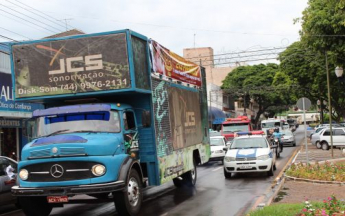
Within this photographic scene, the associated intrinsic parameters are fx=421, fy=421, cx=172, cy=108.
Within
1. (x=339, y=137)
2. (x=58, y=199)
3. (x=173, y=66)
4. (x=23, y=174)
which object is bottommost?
(x=339, y=137)

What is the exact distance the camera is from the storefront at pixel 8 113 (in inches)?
679

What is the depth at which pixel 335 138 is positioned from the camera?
2925cm

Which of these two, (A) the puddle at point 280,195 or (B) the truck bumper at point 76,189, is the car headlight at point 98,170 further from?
(A) the puddle at point 280,195

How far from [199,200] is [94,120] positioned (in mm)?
3793

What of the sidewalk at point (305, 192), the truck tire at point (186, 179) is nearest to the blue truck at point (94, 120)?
the truck tire at point (186, 179)

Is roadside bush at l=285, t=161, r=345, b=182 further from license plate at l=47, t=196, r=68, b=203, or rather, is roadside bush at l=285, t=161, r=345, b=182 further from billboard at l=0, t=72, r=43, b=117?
billboard at l=0, t=72, r=43, b=117

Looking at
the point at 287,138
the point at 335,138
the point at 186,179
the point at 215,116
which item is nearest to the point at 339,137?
the point at 335,138

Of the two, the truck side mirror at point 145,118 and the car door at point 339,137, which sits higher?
the truck side mirror at point 145,118

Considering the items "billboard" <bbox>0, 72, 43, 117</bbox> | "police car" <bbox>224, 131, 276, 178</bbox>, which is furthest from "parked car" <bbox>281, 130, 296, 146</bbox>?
"billboard" <bbox>0, 72, 43, 117</bbox>

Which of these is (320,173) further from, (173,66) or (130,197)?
(130,197)

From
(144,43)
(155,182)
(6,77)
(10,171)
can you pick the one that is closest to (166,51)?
(144,43)

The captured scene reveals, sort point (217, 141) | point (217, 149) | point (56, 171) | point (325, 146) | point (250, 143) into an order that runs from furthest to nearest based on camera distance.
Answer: point (325, 146) < point (217, 141) < point (217, 149) < point (250, 143) < point (56, 171)

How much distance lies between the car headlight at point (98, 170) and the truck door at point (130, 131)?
1.05 metres

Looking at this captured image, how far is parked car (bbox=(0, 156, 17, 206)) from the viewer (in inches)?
411
